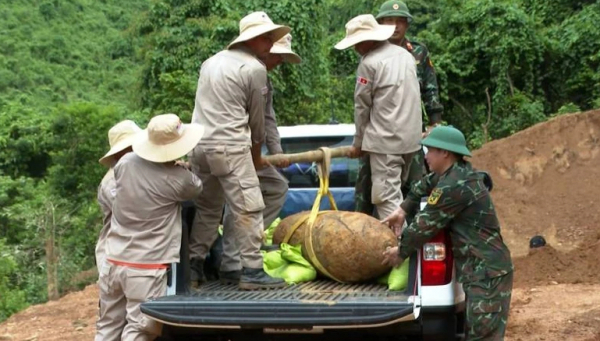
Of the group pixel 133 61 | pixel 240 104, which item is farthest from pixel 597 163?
pixel 133 61

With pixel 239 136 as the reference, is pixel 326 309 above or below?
below

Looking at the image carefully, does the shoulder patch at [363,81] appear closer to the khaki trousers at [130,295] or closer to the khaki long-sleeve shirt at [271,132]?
the khaki long-sleeve shirt at [271,132]

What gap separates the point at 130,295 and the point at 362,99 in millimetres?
1835

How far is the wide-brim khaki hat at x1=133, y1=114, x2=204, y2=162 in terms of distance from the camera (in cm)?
500

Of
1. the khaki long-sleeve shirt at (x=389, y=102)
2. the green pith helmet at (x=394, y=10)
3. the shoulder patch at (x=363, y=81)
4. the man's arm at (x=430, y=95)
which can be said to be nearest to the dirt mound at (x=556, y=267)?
the man's arm at (x=430, y=95)

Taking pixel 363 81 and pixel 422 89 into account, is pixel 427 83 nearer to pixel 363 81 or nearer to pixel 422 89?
A: pixel 422 89

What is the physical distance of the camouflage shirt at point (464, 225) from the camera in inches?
183

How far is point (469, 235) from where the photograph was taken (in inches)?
185

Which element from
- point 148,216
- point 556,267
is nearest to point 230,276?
point 148,216

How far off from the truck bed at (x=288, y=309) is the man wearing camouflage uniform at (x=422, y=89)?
1.27 metres

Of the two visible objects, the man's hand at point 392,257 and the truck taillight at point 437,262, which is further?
the man's hand at point 392,257

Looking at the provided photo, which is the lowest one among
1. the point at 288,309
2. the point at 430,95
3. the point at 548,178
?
the point at 288,309

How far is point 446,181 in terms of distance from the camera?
470 cm

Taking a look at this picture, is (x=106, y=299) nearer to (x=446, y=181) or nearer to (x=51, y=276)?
(x=446, y=181)
